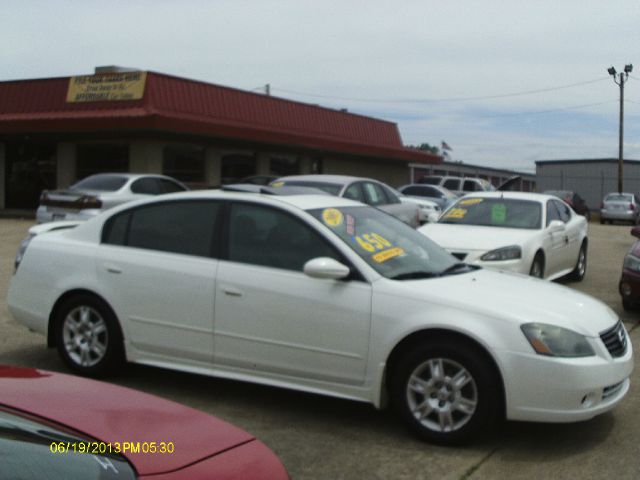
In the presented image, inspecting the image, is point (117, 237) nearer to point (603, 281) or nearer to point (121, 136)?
Answer: point (603, 281)

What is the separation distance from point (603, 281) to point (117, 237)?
865cm

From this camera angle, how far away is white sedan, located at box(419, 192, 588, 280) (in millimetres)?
9453

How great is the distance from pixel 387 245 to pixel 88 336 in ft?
7.78

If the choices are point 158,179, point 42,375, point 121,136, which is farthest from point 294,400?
point 121,136

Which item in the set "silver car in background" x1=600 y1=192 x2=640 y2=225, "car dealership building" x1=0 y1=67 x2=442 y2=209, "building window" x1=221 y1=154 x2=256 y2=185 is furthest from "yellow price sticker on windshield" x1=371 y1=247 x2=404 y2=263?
"silver car in background" x1=600 y1=192 x2=640 y2=225

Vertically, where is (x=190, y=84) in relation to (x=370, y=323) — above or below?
above

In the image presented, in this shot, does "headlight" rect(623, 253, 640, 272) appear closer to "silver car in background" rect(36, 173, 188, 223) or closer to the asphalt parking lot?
the asphalt parking lot

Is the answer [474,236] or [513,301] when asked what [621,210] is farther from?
[513,301]

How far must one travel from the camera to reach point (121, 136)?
2355 centimetres

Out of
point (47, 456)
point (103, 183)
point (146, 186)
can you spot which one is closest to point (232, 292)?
point (47, 456)

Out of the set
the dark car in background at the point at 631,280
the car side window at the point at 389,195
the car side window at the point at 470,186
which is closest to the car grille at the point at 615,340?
the dark car in background at the point at 631,280

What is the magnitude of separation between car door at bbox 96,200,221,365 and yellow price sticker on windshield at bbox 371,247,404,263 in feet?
3.71

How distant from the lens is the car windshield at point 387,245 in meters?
5.16

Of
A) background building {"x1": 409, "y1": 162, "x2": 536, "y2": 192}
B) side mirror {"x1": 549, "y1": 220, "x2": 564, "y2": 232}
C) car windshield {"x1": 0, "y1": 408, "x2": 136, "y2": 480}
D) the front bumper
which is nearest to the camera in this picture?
car windshield {"x1": 0, "y1": 408, "x2": 136, "y2": 480}
